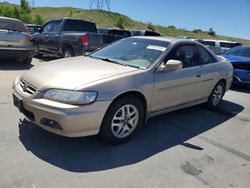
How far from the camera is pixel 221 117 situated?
6094 millimetres

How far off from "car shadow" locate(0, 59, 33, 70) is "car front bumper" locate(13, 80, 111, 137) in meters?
6.15

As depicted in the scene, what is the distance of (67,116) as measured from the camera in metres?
3.58

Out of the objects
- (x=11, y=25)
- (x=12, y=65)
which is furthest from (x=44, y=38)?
(x=12, y=65)

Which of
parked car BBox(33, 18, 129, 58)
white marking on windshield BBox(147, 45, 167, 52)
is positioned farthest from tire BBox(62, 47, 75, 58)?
white marking on windshield BBox(147, 45, 167, 52)

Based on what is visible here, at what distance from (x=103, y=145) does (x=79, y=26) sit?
873 centimetres

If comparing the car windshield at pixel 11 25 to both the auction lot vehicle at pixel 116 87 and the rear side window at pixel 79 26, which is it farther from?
the auction lot vehicle at pixel 116 87

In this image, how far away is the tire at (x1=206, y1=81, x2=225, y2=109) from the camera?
6348 mm

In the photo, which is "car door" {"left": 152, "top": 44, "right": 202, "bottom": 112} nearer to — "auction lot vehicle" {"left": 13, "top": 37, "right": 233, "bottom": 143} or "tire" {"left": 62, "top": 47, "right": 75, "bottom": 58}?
"auction lot vehicle" {"left": 13, "top": 37, "right": 233, "bottom": 143}

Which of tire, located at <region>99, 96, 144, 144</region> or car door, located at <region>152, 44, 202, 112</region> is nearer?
tire, located at <region>99, 96, 144, 144</region>

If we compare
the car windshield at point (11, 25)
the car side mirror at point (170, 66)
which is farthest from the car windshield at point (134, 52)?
the car windshield at point (11, 25)

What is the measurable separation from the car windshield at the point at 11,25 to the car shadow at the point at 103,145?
6.08 meters

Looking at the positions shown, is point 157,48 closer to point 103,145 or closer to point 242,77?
point 103,145

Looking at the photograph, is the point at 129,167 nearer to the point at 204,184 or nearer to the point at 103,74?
the point at 204,184

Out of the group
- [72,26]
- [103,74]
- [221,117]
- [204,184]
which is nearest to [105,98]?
[103,74]
